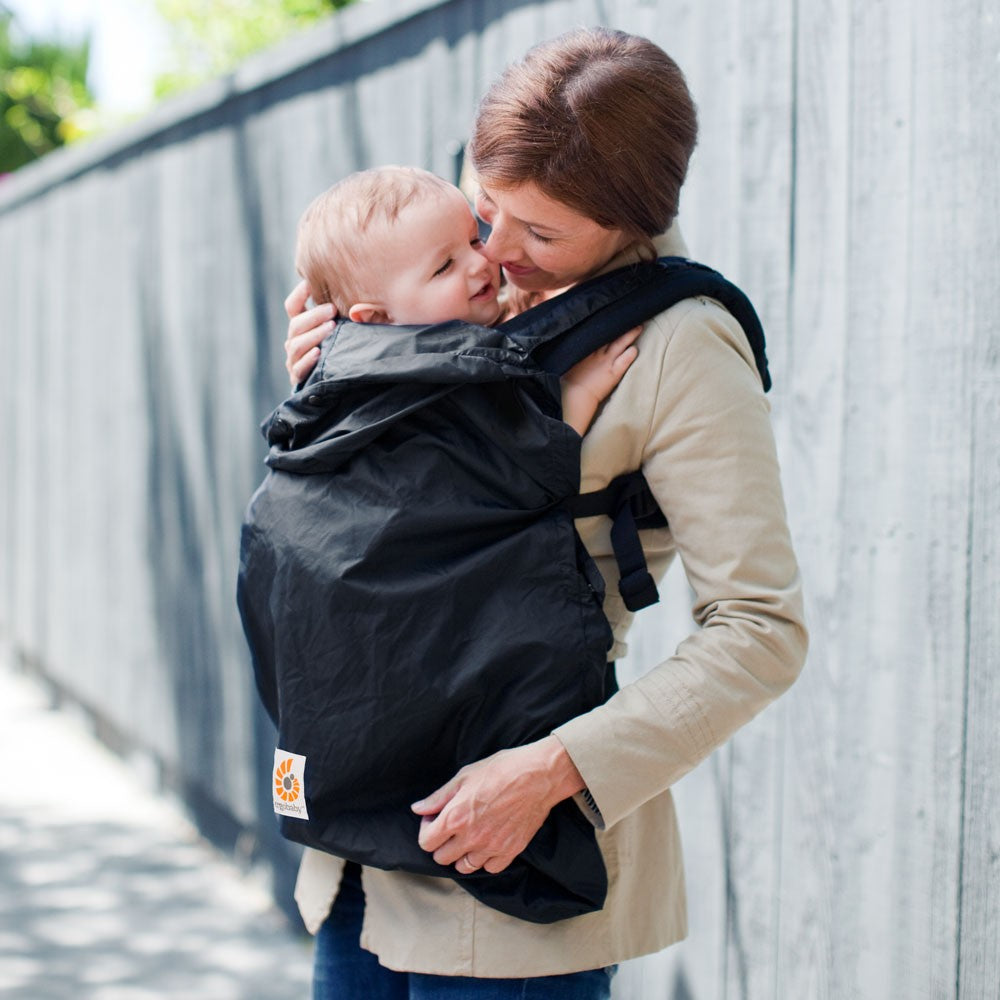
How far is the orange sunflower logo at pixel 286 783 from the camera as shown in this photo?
1.71 meters

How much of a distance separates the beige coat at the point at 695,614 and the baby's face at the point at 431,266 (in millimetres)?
287

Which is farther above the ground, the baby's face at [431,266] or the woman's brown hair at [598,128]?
the woman's brown hair at [598,128]

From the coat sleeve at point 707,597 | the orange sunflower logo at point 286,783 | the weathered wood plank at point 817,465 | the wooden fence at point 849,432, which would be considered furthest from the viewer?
the weathered wood plank at point 817,465

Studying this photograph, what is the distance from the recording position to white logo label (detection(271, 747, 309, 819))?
169 cm

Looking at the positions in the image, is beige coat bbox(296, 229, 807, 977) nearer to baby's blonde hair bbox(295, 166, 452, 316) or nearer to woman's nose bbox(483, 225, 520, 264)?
woman's nose bbox(483, 225, 520, 264)

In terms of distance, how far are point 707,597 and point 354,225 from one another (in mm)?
682

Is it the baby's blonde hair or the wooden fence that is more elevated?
the baby's blonde hair

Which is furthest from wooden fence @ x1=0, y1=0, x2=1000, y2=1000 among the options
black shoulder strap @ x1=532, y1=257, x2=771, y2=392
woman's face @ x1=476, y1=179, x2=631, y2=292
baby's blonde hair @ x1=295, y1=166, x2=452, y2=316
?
baby's blonde hair @ x1=295, y1=166, x2=452, y2=316

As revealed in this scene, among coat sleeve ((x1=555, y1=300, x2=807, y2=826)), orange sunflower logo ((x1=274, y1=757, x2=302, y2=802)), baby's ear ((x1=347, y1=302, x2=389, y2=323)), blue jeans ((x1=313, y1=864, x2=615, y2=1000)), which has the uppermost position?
baby's ear ((x1=347, y1=302, x2=389, y2=323))

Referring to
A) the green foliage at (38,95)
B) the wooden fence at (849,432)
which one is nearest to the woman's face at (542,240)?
the wooden fence at (849,432)

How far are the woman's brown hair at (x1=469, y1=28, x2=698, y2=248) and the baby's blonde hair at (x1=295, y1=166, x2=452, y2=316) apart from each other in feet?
0.73

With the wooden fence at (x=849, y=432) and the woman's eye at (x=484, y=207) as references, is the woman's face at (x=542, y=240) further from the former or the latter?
the wooden fence at (x=849, y=432)

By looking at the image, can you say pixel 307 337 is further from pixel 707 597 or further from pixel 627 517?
pixel 707 597

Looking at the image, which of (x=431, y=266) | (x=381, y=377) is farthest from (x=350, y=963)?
(x=431, y=266)
